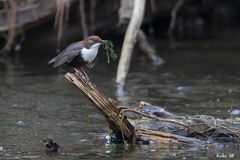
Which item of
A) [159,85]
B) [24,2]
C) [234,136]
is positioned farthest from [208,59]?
[234,136]

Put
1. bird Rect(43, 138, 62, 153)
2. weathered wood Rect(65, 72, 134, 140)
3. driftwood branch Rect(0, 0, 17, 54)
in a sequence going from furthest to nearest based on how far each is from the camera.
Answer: driftwood branch Rect(0, 0, 17, 54)
bird Rect(43, 138, 62, 153)
weathered wood Rect(65, 72, 134, 140)

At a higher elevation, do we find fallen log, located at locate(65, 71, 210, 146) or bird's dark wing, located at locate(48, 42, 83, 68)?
bird's dark wing, located at locate(48, 42, 83, 68)

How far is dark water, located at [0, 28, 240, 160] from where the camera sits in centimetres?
545

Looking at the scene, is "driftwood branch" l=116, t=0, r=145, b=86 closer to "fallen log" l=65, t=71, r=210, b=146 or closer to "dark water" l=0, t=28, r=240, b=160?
"dark water" l=0, t=28, r=240, b=160

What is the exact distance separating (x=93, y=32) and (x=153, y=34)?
92.9 inches

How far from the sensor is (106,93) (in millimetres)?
8164

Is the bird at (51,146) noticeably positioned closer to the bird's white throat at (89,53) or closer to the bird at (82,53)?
the bird at (82,53)

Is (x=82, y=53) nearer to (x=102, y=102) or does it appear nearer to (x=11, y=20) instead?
(x=102, y=102)

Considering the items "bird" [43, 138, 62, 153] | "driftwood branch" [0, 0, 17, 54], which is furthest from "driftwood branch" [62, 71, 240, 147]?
"driftwood branch" [0, 0, 17, 54]

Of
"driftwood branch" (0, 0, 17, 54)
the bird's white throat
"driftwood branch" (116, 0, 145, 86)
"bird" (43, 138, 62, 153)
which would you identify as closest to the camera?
"bird" (43, 138, 62, 153)

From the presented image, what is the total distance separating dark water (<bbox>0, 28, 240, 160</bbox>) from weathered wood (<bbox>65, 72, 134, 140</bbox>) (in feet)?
0.75

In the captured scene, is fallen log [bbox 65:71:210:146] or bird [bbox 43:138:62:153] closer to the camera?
fallen log [bbox 65:71:210:146]

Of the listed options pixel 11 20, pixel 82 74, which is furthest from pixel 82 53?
pixel 11 20

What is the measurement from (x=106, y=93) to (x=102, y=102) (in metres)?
2.92
